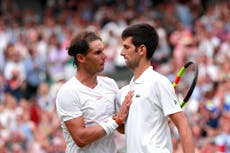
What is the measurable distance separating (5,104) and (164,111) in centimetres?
982

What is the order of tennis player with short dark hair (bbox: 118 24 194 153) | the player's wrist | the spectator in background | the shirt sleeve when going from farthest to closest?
1. the spectator in background
2. the shirt sleeve
3. the player's wrist
4. tennis player with short dark hair (bbox: 118 24 194 153)

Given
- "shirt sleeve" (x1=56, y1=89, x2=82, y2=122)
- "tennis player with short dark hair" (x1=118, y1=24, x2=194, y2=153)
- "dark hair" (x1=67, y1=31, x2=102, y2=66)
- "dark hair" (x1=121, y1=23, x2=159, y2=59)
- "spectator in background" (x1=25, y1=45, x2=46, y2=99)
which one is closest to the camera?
"tennis player with short dark hair" (x1=118, y1=24, x2=194, y2=153)

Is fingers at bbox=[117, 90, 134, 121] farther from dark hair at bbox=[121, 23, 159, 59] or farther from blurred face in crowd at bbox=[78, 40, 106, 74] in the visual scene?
blurred face in crowd at bbox=[78, 40, 106, 74]

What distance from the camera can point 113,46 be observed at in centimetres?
1755

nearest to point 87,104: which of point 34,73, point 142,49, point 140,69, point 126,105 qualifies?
point 126,105

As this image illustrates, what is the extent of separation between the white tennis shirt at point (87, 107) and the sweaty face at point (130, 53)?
21.1 inches

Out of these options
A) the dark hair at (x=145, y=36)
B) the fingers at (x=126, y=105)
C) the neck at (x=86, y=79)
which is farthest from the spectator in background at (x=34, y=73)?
the dark hair at (x=145, y=36)

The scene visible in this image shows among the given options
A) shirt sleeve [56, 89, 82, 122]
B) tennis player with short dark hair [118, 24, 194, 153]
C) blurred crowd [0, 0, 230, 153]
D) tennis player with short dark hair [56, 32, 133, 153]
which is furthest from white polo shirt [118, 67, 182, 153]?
blurred crowd [0, 0, 230, 153]

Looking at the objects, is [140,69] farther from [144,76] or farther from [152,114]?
[152,114]

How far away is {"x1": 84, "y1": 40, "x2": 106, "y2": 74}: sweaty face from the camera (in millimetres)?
7633

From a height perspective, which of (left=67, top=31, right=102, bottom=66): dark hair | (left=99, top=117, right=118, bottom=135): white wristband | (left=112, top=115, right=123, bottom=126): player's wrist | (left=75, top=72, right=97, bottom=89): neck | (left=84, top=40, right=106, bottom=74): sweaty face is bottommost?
(left=99, top=117, right=118, bottom=135): white wristband

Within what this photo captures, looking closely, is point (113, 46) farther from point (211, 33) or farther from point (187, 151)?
point (187, 151)

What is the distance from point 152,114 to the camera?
→ 716 centimetres

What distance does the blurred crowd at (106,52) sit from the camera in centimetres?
1379
